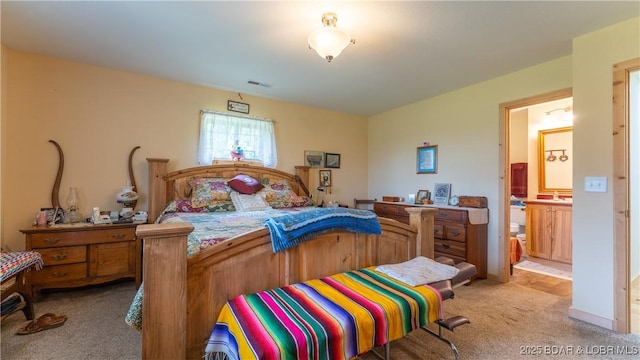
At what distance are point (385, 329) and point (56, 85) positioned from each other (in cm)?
387

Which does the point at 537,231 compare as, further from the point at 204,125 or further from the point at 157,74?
the point at 157,74

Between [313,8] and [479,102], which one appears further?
[479,102]

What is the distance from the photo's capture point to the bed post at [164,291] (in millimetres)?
1189

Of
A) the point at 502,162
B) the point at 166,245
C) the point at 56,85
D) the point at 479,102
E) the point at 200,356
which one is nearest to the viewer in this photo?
the point at 166,245

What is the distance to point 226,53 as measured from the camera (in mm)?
2637

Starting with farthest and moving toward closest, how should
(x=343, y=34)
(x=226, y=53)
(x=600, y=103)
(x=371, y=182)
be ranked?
(x=371, y=182)
(x=226, y=53)
(x=600, y=103)
(x=343, y=34)

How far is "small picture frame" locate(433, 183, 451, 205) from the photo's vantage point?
3.70 meters

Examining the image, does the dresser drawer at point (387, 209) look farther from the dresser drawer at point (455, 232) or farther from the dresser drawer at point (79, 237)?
the dresser drawer at point (79, 237)

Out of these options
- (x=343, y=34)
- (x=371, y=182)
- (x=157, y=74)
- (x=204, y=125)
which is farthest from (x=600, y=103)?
(x=157, y=74)

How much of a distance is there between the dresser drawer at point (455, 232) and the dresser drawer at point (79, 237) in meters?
3.56

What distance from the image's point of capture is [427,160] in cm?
402

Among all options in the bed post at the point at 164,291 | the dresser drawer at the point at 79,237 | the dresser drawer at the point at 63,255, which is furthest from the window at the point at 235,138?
the bed post at the point at 164,291

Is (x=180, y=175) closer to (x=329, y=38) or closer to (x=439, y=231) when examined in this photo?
(x=329, y=38)

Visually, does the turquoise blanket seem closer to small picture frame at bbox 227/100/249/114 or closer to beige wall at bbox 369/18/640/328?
beige wall at bbox 369/18/640/328
